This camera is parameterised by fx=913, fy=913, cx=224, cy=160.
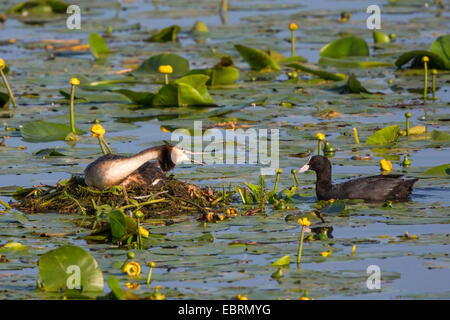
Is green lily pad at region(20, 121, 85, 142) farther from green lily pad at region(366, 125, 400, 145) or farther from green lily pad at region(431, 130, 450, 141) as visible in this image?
green lily pad at region(431, 130, 450, 141)

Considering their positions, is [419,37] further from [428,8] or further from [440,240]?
[440,240]

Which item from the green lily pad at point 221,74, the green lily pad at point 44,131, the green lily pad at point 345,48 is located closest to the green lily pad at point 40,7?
the green lily pad at point 345,48

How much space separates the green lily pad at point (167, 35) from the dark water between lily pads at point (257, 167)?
27cm

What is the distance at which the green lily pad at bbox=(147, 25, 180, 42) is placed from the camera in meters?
18.9

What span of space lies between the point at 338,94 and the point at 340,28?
7228 mm

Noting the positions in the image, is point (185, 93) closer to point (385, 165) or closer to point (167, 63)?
point (167, 63)

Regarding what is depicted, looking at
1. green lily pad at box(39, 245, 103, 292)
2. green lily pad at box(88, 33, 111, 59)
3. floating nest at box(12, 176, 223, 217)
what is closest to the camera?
green lily pad at box(39, 245, 103, 292)

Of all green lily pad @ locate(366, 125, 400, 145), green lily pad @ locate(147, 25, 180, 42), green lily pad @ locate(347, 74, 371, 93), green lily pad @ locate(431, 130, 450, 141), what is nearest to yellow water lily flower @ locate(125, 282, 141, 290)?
green lily pad @ locate(366, 125, 400, 145)

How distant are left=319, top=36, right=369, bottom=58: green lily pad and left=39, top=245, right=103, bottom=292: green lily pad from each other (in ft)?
34.1

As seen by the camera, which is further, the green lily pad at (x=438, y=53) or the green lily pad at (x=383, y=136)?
the green lily pad at (x=438, y=53)

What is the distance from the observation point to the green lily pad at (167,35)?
61.9ft

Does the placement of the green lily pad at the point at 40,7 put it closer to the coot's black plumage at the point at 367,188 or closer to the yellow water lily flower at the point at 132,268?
the coot's black plumage at the point at 367,188

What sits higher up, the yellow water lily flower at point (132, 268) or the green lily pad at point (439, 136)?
the green lily pad at point (439, 136)

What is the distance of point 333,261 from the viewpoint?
671 cm
